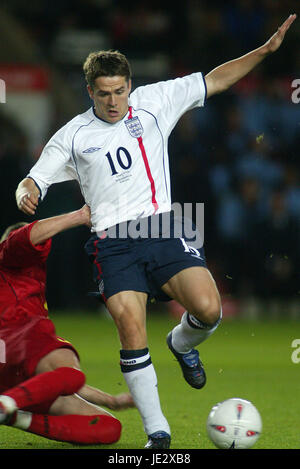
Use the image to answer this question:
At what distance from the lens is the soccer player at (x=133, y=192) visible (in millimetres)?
4848

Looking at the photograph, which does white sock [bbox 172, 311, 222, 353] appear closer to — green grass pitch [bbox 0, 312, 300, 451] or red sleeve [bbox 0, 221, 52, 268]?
green grass pitch [bbox 0, 312, 300, 451]

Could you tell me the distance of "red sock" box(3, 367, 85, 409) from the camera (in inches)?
161

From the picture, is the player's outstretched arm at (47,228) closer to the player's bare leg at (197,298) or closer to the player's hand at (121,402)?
the player's bare leg at (197,298)

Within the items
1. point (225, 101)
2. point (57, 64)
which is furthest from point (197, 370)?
point (57, 64)

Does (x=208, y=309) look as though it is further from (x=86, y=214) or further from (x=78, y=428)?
(x=78, y=428)

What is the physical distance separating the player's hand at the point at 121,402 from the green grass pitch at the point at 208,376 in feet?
0.60

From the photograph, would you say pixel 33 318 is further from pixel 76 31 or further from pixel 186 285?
pixel 76 31

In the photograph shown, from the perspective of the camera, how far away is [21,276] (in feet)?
16.0

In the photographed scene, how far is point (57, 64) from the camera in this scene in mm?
14383

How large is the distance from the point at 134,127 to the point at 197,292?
108 centimetres

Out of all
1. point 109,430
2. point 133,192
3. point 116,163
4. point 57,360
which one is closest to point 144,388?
point 109,430

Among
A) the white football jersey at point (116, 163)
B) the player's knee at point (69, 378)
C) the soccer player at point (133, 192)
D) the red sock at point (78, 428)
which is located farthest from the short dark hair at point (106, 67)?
the red sock at point (78, 428)

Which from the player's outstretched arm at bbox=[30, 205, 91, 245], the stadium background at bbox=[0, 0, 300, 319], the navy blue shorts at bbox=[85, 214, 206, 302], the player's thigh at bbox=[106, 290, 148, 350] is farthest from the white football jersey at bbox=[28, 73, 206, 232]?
the stadium background at bbox=[0, 0, 300, 319]

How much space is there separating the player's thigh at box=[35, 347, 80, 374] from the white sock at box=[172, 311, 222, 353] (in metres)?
0.88
